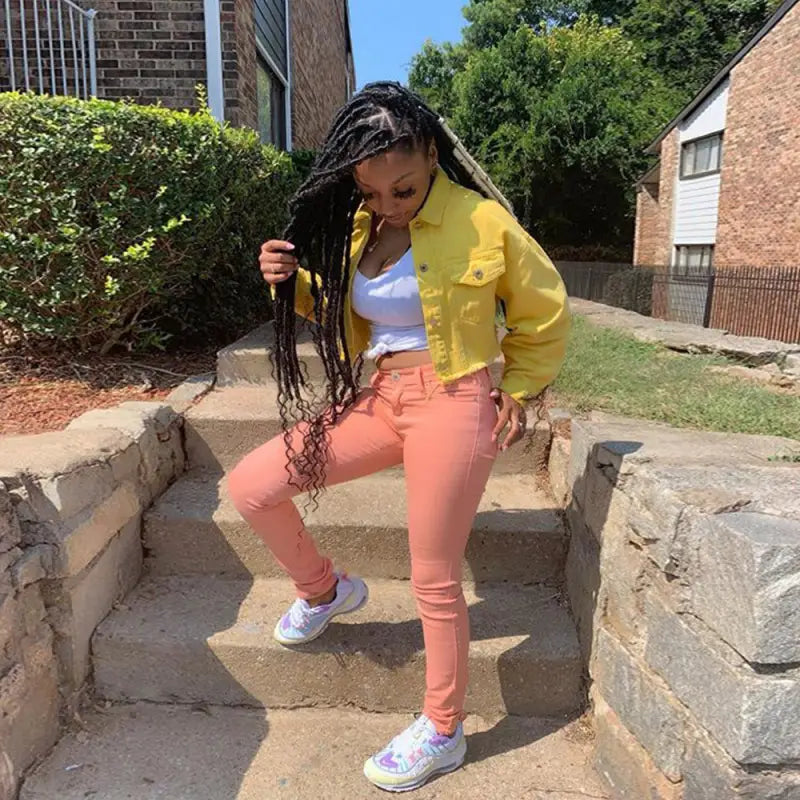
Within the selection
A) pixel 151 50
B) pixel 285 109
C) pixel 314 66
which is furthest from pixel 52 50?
pixel 314 66

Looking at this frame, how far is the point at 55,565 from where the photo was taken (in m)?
2.26

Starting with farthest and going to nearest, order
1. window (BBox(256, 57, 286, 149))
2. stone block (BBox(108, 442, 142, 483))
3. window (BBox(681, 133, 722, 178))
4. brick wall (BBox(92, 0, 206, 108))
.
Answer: window (BBox(681, 133, 722, 178)), window (BBox(256, 57, 286, 149)), brick wall (BBox(92, 0, 206, 108)), stone block (BBox(108, 442, 142, 483))

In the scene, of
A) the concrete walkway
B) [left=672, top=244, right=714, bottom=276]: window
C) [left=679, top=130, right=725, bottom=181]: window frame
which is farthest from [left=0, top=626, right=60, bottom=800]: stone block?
[left=679, top=130, right=725, bottom=181]: window frame

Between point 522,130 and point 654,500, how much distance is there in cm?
2515

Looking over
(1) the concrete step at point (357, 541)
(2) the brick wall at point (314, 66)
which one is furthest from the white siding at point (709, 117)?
(1) the concrete step at point (357, 541)

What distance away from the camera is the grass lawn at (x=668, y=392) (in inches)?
120

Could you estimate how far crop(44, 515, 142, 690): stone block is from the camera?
7.61ft

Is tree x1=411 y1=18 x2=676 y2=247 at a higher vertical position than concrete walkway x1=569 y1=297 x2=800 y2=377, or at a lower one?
higher

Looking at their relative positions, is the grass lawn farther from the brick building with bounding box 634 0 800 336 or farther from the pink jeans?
the brick building with bounding box 634 0 800 336

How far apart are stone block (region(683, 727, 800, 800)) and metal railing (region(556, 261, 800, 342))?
14101mm

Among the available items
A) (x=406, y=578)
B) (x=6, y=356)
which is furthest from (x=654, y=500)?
(x=6, y=356)

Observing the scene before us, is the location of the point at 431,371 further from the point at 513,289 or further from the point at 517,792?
the point at 517,792

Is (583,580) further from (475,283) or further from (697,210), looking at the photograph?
(697,210)

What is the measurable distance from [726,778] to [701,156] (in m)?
21.9
